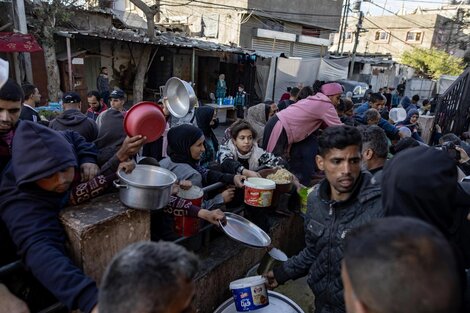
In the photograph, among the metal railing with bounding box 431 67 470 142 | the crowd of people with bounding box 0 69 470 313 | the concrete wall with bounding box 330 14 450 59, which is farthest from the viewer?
the concrete wall with bounding box 330 14 450 59

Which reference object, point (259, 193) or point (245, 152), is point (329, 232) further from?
point (245, 152)

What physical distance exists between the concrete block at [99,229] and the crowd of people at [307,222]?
2.7 inches

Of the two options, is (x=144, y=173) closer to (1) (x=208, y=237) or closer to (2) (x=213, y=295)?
(1) (x=208, y=237)

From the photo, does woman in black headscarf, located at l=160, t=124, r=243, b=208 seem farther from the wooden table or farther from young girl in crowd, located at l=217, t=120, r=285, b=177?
the wooden table

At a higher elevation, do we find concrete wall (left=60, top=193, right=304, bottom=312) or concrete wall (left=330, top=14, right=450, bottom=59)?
concrete wall (left=330, top=14, right=450, bottom=59)

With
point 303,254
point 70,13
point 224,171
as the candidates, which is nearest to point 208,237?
point 224,171

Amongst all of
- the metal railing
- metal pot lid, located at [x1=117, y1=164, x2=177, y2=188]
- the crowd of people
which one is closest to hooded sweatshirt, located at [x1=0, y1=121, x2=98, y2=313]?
the crowd of people

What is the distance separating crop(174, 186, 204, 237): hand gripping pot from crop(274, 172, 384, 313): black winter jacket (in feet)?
2.48

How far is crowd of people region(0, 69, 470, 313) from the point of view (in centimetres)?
92

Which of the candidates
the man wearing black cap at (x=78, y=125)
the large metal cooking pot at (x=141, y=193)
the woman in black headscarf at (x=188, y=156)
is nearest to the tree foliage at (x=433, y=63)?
the woman in black headscarf at (x=188, y=156)

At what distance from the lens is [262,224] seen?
321 centimetres

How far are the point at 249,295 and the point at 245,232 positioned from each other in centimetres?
51

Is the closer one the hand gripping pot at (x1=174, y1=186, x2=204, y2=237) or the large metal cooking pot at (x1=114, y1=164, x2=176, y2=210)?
the large metal cooking pot at (x1=114, y1=164, x2=176, y2=210)

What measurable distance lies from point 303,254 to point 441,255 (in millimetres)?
1431
